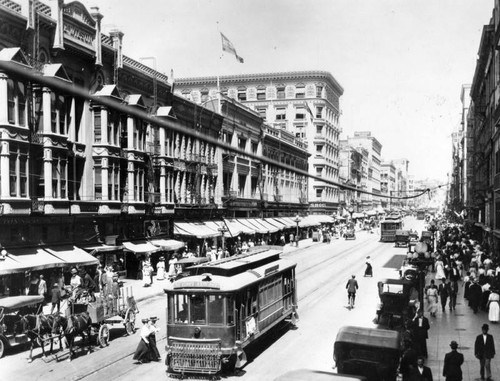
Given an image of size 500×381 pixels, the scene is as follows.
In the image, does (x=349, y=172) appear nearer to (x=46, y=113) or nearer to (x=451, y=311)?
(x=451, y=311)

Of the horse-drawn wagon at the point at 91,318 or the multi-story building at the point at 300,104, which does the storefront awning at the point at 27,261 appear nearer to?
the horse-drawn wagon at the point at 91,318

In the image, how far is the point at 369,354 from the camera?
531 inches

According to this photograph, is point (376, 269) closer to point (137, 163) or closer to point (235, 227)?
point (235, 227)

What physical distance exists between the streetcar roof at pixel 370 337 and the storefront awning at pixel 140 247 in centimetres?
2198

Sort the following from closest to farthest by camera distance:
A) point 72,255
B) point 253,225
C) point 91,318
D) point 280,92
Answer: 1. point 91,318
2. point 72,255
3. point 253,225
4. point 280,92

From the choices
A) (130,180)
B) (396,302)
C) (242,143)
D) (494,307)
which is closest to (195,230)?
(130,180)

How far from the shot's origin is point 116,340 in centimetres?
Answer: 1914

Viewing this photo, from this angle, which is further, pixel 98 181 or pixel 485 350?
pixel 98 181

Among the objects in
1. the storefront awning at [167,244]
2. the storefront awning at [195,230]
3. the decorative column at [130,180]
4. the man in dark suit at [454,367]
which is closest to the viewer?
the man in dark suit at [454,367]

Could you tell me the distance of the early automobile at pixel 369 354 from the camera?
13.1 metres

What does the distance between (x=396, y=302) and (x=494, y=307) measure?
393 cm

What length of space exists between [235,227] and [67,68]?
24.7 meters

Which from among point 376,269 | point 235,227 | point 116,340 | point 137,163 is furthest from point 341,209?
point 116,340

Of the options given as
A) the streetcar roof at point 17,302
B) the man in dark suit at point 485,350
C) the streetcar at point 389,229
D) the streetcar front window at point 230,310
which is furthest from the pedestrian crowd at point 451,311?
the streetcar at point 389,229
